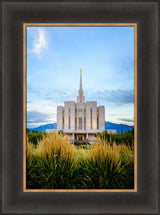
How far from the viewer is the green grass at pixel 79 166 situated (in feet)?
4.24

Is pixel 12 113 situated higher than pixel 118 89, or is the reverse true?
pixel 118 89

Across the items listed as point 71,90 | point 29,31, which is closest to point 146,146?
point 71,90

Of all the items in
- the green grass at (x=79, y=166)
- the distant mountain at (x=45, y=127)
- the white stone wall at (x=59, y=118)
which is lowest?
the green grass at (x=79, y=166)

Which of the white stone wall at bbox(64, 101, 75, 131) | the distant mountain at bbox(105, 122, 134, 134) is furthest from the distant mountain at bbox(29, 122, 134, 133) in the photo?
the white stone wall at bbox(64, 101, 75, 131)

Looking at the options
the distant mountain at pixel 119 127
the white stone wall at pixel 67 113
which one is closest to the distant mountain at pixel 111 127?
the distant mountain at pixel 119 127

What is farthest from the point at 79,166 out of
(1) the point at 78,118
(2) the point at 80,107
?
(2) the point at 80,107

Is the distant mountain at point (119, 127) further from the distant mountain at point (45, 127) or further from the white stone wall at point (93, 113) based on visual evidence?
the distant mountain at point (45, 127)

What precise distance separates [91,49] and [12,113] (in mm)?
→ 1088

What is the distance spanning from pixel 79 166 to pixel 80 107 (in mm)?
614

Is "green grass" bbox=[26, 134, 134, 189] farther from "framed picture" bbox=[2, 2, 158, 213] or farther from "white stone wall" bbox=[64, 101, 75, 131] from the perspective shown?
"white stone wall" bbox=[64, 101, 75, 131]

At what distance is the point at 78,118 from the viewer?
1405 mm

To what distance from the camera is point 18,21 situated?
53.5 inches

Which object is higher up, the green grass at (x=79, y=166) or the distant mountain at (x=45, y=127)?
the distant mountain at (x=45, y=127)
